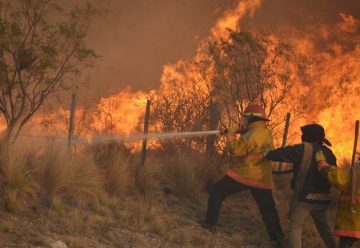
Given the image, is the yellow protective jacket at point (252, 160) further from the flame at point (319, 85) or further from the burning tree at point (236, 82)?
the flame at point (319, 85)

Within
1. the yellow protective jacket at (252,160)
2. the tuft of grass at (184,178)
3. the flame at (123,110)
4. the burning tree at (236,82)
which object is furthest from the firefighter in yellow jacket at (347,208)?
the burning tree at (236,82)

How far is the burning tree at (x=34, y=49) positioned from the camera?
31.6 feet

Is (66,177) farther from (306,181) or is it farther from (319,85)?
(319,85)

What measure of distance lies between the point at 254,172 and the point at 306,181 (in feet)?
3.17

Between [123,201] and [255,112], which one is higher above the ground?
[255,112]

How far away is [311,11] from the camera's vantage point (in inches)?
691

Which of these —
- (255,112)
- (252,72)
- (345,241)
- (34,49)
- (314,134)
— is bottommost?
(345,241)

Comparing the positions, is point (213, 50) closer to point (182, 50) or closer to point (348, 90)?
point (348, 90)

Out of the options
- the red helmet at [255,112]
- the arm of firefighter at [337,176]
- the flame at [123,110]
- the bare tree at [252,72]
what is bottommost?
the arm of firefighter at [337,176]

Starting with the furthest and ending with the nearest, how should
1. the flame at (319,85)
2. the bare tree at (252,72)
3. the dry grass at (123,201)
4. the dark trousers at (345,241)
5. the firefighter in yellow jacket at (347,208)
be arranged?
the flame at (319,85) → the bare tree at (252,72) → the dry grass at (123,201) → the dark trousers at (345,241) → the firefighter in yellow jacket at (347,208)

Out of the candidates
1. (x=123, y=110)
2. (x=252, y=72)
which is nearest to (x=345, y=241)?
(x=252, y=72)

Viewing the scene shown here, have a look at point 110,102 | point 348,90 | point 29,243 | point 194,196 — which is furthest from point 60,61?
point 348,90

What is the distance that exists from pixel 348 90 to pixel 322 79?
2.42 feet

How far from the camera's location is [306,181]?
251 inches
